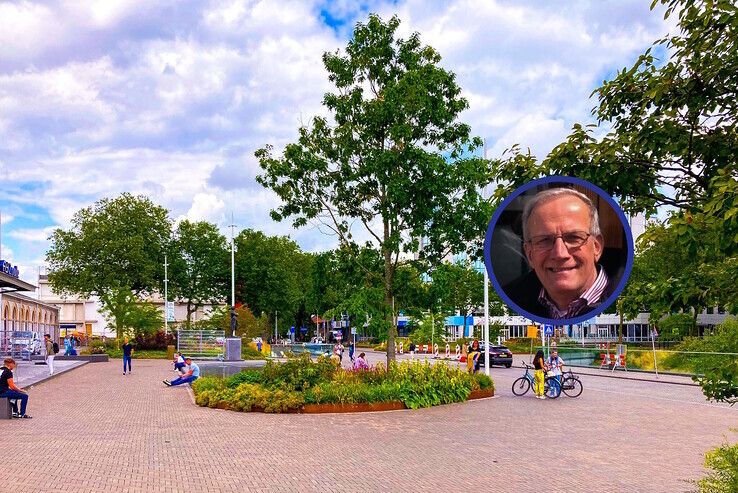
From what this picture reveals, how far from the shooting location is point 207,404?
69.8ft

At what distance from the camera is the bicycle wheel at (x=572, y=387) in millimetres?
24766

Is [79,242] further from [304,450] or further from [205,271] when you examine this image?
[304,450]

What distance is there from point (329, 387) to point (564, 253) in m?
17.1

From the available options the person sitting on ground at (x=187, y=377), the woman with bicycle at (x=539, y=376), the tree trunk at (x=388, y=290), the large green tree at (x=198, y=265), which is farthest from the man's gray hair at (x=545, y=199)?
the large green tree at (x=198, y=265)

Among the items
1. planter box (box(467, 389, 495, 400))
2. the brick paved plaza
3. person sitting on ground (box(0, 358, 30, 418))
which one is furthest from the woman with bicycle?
person sitting on ground (box(0, 358, 30, 418))

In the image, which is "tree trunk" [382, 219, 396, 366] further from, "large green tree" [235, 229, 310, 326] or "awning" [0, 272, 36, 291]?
"large green tree" [235, 229, 310, 326]

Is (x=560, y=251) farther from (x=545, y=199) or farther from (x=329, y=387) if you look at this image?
(x=329, y=387)

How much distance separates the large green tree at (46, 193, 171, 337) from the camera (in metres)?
70.7

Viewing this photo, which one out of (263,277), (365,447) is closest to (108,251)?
(263,277)

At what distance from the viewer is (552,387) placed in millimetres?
24328

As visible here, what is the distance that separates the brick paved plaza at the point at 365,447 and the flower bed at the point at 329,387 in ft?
2.20

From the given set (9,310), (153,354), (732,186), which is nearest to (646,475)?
(732,186)

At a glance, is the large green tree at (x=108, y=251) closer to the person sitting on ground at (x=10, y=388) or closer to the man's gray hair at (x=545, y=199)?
the person sitting on ground at (x=10, y=388)

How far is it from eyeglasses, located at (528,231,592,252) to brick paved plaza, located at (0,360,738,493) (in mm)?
7018
